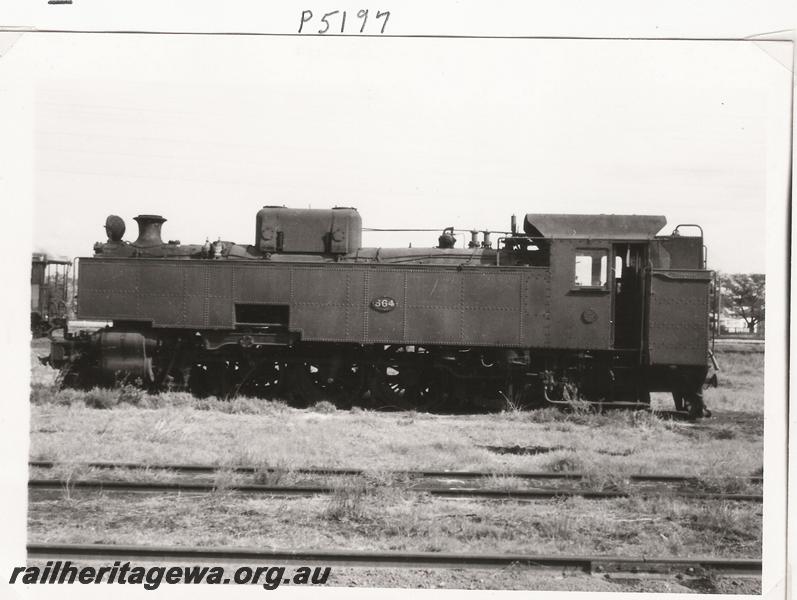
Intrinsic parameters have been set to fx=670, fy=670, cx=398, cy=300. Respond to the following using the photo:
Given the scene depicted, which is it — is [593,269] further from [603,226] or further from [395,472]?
[395,472]


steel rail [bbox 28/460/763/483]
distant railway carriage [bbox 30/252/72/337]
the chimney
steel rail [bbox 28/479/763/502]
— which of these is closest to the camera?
steel rail [bbox 28/479/763/502]

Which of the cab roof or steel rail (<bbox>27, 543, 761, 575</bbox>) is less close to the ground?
the cab roof

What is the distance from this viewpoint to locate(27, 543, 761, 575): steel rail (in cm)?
486

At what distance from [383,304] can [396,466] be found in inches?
152

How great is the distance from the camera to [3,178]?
5926 mm

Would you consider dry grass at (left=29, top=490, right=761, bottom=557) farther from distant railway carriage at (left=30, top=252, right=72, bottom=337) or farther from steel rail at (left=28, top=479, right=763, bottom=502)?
distant railway carriage at (left=30, top=252, right=72, bottom=337)

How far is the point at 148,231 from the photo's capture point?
11609 mm

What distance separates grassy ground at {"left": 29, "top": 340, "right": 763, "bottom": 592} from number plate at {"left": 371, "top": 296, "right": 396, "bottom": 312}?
1.66 m

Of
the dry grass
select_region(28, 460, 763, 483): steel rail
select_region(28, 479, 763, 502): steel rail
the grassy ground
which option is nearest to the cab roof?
the grassy ground

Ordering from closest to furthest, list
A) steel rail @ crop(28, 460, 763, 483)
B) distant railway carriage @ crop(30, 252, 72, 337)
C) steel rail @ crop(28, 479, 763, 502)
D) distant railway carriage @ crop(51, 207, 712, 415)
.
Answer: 1. steel rail @ crop(28, 479, 763, 502)
2. steel rail @ crop(28, 460, 763, 483)
3. distant railway carriage @ crop(51, 207, 712, 415)
4. distant railway carriage @ crop(30, 252, 72, 337)

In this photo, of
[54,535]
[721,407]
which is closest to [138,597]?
[54,535]

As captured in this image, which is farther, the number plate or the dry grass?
the number plate

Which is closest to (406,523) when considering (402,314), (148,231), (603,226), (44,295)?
(402,314)

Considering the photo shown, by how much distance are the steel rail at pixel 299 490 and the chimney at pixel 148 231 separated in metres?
5.90
